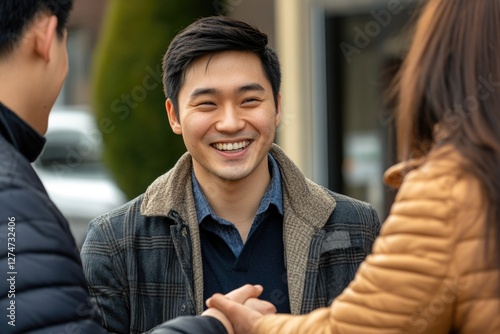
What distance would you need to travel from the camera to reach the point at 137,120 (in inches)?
346

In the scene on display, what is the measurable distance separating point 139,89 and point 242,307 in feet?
20.2

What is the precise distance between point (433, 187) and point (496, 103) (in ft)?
0.79

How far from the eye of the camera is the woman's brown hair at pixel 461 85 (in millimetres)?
1954

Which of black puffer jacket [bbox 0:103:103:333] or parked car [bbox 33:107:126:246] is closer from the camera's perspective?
black puffer jacket [bbox 0:103:103:333]

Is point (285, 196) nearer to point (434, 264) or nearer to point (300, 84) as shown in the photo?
point (434, 264)

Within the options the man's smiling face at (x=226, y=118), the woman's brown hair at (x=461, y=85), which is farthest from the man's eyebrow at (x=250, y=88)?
the woman's brown hair at (x=461, y=85)

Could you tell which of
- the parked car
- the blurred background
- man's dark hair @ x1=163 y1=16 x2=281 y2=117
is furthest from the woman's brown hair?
the parked car

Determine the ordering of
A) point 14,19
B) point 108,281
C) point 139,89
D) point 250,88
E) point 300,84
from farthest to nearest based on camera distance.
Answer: point 139,89, point 300,84, point 250,88, point 108,281, point 14,19

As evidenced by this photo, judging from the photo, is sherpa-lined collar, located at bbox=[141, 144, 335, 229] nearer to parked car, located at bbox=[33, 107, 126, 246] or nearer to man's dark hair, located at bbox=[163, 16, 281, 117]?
man's dark hair, located at bbox=[163, 16, 281, 117]

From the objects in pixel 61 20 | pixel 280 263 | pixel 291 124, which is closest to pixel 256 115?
pixel 280 263

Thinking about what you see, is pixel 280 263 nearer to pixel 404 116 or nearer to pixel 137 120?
pixel 404 116

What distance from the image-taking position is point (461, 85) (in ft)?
6.53

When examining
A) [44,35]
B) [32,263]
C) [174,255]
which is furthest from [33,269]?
[174,255]

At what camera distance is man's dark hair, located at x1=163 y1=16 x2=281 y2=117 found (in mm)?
3160
